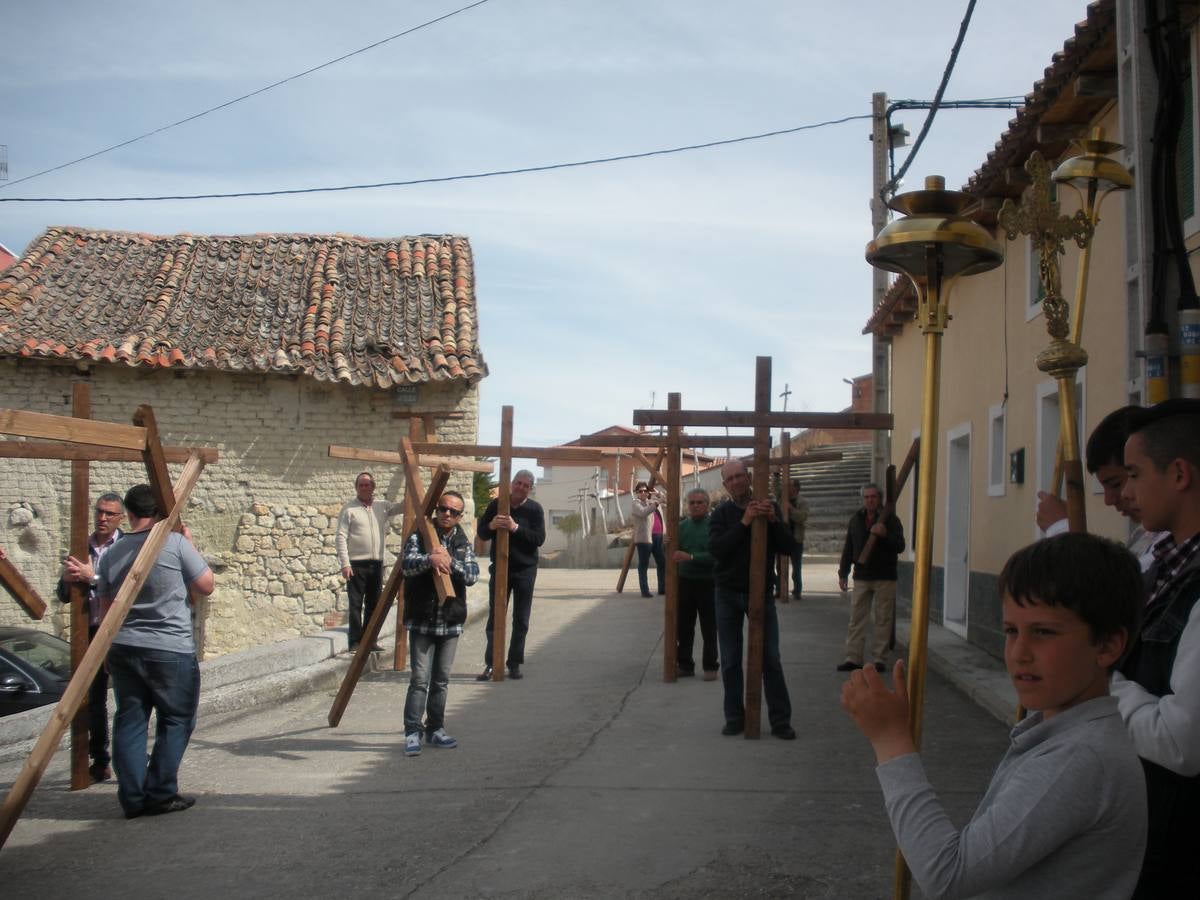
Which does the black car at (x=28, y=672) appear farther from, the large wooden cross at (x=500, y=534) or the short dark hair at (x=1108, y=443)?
the short dark hair at (x=1108, y=443)

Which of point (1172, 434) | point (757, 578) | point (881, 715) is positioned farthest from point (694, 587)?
point (881, 715)

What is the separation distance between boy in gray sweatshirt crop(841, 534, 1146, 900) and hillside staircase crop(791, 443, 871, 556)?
2243 cm

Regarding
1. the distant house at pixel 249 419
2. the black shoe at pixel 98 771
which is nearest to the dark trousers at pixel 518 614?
the black shoe at pixel 98 771

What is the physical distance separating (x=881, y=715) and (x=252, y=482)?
14.3 m

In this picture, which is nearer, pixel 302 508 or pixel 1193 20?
pixel 1193 20

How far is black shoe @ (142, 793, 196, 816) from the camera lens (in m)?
6.19

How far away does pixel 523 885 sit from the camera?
486 centimetres

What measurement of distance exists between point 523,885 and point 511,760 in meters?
2.56

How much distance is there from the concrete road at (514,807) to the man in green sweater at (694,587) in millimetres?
718

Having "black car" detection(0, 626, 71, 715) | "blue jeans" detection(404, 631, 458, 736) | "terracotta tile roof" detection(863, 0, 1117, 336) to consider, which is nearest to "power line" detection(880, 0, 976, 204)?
"terracotta tile roof" detection(863, 0, 1117, 336)

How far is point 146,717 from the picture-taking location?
634cm

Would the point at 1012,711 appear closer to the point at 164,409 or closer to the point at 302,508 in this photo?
the point at 302,508

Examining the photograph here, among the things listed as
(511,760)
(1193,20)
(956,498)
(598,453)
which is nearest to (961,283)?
(956,498)

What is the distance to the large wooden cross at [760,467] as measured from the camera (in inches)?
310
